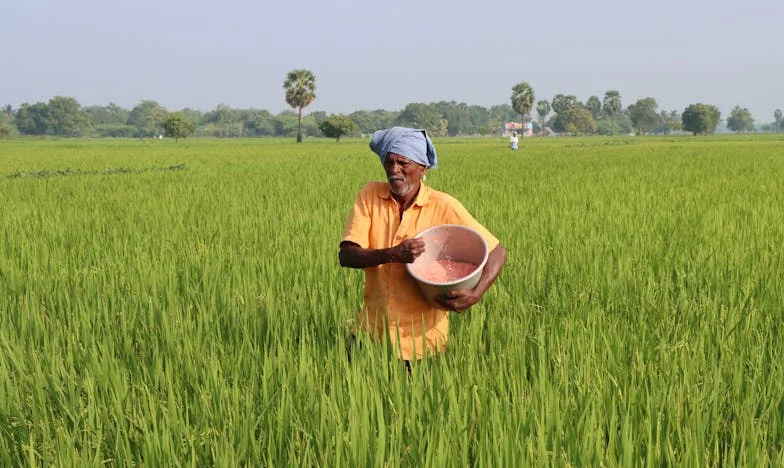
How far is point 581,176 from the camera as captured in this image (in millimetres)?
10062

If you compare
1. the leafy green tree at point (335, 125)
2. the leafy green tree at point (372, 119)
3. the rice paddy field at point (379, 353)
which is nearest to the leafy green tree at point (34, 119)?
the leafy green tree at point (372, 119)

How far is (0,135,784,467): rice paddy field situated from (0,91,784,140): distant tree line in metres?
58.2

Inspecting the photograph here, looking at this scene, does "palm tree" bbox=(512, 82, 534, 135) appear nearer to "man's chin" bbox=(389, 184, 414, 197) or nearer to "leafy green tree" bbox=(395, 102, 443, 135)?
"leafy green tree" bbox=(395, 102, 443, 135)

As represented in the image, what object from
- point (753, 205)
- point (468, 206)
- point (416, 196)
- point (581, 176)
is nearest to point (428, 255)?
point (416, 196)

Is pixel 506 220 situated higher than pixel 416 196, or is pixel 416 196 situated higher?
pixel 416 196

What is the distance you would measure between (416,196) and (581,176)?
28.4 ft

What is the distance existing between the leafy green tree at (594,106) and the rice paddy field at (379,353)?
153m

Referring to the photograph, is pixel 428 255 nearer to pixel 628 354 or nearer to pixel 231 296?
pixel 628 354

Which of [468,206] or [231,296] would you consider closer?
[231,296]

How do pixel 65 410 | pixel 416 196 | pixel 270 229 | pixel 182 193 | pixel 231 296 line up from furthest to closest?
pixel 182 193 → pixel 270 229 → pixel 231 296 → pixel 416 196 → pixel 65 410


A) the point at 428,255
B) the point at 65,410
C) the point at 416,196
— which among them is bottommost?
the point at 65,410

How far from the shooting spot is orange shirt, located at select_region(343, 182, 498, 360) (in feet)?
6.13

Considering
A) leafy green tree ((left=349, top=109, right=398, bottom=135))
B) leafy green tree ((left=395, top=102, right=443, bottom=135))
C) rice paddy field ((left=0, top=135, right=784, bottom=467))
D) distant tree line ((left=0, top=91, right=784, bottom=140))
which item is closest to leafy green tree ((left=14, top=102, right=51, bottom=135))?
distant tree line ((left=0, top=91, right=784, bottom=140))

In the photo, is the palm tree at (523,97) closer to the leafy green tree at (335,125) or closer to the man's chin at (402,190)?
the leafy green tree at (335,125)
